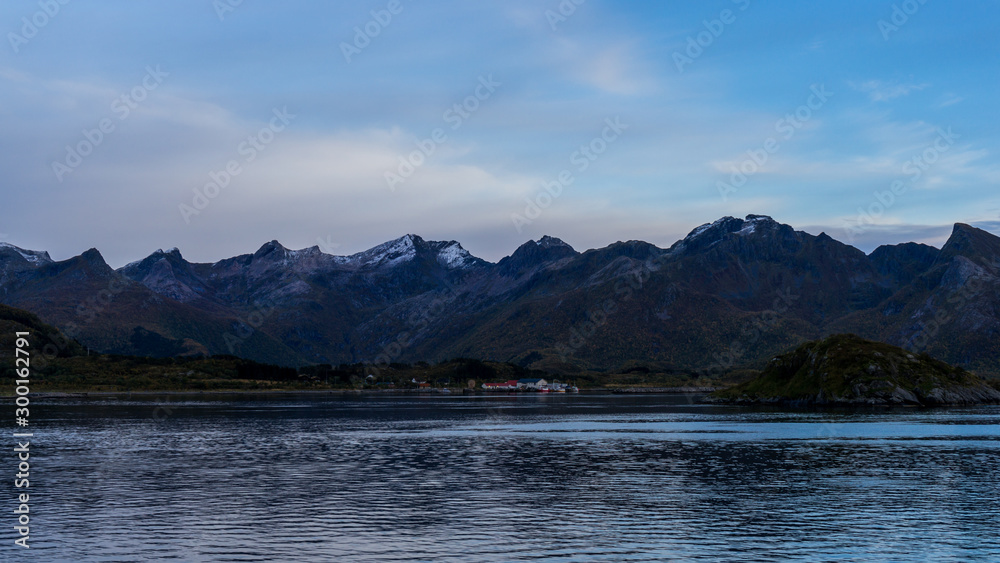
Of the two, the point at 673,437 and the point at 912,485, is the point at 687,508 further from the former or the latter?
the point at 673,437

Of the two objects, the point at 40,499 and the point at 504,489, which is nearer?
the point at 40,499

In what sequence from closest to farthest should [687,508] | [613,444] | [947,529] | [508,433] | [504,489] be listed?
1. [947,529]
2. [687,508]
3. [504,489]
4. [613,444]
5. [508,433]

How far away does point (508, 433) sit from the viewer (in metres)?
137

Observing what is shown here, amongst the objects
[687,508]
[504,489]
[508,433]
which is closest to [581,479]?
[504,489]

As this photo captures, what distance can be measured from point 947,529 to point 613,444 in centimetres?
6363

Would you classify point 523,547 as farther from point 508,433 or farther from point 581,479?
point 508,433

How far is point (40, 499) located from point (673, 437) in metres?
87.6

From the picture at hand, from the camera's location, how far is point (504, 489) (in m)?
68.7

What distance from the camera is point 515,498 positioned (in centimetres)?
6366

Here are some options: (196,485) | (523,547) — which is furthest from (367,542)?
(196,485)

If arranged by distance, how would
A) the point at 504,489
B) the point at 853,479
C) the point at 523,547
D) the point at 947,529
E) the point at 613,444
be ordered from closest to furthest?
the point at 523,547
the point at 947,529
the point at 504,489
the point at 853,479
the point at 613,444

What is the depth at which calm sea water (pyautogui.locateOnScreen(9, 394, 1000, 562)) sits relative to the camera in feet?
149

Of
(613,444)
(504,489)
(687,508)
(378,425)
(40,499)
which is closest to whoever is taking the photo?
(687,508)

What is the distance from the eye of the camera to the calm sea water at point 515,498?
45531mm
